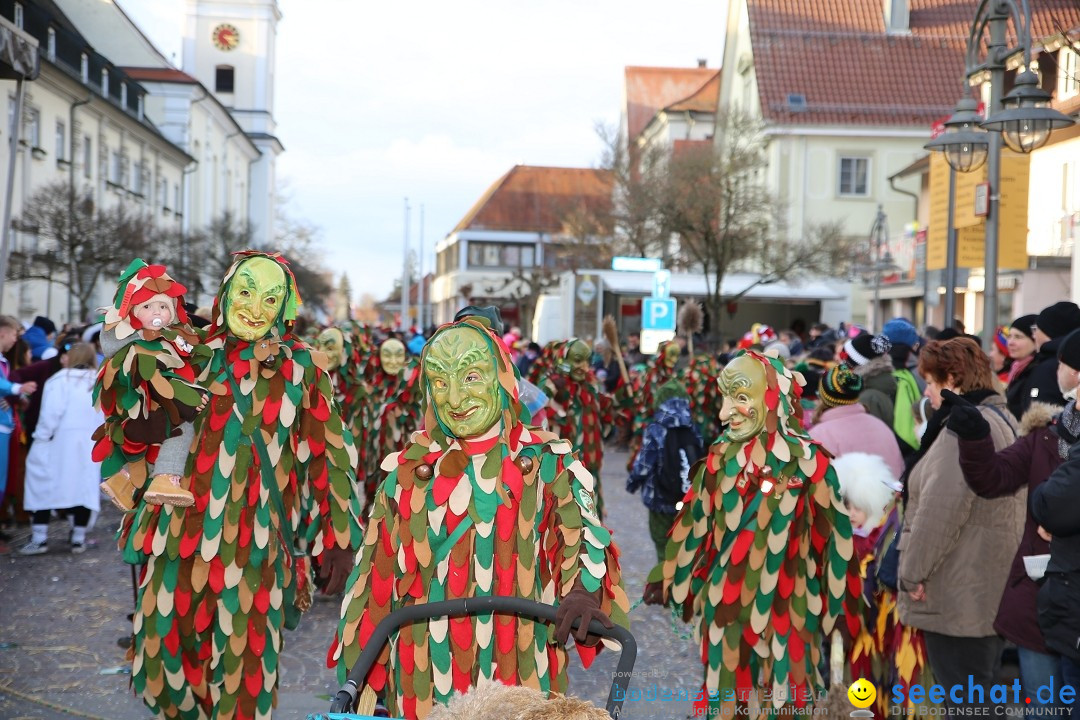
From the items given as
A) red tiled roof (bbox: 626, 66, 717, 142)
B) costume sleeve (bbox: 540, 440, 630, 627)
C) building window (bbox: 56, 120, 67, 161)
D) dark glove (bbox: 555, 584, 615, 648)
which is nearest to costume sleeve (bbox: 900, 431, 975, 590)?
costume sleeve (bbox: 540, 440, 630, 627)

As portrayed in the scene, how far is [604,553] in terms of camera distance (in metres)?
3.42

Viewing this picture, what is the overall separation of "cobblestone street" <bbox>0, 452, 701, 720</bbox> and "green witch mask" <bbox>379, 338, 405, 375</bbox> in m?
2.75

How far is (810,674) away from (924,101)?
121 feet

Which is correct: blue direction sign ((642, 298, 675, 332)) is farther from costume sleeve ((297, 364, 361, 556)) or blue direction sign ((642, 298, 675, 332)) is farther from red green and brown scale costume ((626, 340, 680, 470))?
costume sleeve ((297, 364, 361, 556))

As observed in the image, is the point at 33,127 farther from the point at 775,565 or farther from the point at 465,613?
the point at 465,613

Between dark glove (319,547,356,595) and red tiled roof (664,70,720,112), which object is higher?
red tiled roof (664,70,720,112)

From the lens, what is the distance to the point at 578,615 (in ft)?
9.93

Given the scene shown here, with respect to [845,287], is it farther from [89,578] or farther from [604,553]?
[604,553]

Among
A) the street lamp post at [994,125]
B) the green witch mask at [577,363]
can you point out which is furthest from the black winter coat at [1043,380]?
the green witch mask at [577,363]

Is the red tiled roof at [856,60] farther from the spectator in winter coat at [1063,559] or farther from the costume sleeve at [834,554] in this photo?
the spectator in winter coat at [1063,559]

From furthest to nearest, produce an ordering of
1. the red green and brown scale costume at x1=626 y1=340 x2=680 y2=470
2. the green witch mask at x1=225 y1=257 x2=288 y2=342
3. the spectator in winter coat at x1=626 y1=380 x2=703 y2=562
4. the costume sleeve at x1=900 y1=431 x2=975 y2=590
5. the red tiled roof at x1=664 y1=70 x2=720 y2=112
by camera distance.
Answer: the red tiled roof at x1=664 y1=70 x2=720 y2=112
the red green and brown scale costume at x1=626 y1=340 x2=680 y2=470
the spectator in winter coat at x1=626 y1=380 x2=703 y2=562
the costume sleeve at x1=900 y1=431 x2=975 y2=590
the green witch mask at x1=225 y1=257 x2=288 y2=342

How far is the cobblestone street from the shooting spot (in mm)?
6332

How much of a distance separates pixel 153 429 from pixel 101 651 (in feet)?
10.7

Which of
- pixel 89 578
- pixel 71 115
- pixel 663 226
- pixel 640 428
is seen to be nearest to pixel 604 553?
pixel 89 578
